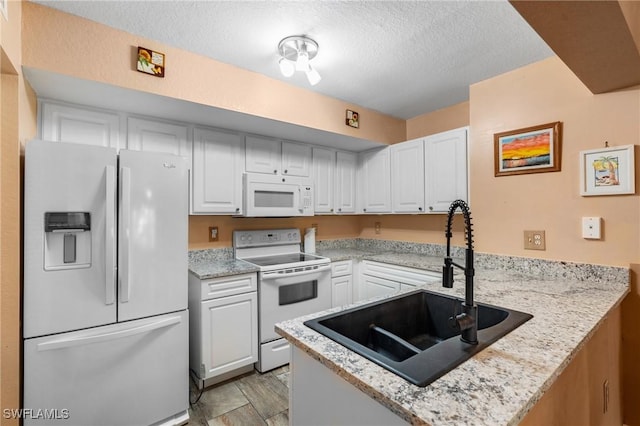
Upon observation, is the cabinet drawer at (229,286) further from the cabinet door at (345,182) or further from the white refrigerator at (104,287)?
the cabinet door at (345,182)

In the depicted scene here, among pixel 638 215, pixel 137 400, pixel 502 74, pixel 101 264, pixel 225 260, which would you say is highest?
pixel 502 74

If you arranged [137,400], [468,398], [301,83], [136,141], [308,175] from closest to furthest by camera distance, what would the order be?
[468,398] → [137,400] → [136,141] → [301,83] → [308,175]

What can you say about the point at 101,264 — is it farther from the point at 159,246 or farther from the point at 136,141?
the point at 136,141

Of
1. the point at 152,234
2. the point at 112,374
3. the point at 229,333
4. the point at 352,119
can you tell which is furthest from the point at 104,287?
the point at 352,119

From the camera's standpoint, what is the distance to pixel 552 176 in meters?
1.84

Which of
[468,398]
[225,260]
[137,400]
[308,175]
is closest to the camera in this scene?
[468,398]

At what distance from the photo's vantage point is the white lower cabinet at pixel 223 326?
2035mm

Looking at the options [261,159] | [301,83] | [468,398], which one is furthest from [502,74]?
[468,398]

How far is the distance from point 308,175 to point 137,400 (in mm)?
2247

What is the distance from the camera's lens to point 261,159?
8.80 feet

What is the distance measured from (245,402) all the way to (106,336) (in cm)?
101

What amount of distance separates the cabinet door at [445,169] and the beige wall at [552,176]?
6.0 inches

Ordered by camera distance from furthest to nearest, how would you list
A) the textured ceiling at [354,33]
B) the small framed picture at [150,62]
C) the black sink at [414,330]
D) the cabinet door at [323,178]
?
the cabinet door at [323,178], the small framed picture at [150,62], the textured ceiling at [354,33], the black sink at [414,330]

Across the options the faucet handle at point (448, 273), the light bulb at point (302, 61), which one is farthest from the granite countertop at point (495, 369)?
the light bulb at point (302, 61)
